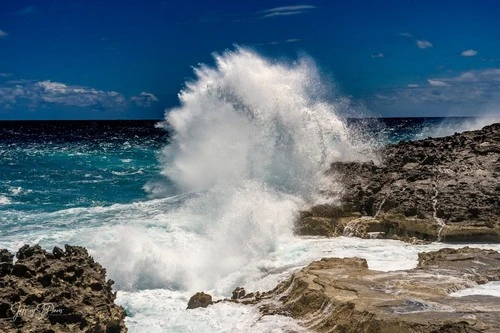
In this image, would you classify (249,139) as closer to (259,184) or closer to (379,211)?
(259,184)

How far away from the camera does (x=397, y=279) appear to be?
8.27 metres

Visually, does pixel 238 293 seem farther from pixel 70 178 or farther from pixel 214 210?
pixel 70 178

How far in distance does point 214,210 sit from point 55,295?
26.5 feet

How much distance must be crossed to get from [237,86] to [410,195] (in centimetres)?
817

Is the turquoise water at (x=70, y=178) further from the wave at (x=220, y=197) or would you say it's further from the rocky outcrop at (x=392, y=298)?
the rocky outcrop at (x=392, y=298)

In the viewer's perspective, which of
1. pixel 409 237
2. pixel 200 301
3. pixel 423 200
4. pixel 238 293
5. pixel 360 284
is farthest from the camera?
pixel 423 200

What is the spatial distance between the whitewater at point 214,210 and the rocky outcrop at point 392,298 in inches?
16.3

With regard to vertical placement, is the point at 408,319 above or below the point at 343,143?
below

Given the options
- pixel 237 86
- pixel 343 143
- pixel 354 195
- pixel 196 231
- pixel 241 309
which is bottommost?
pixel 241 309

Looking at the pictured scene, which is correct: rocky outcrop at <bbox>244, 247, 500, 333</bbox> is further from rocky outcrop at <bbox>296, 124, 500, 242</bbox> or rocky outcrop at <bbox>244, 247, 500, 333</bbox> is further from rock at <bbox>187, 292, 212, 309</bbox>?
rocky outcrop at <bbox>296, 124, 500, 242</bbox>

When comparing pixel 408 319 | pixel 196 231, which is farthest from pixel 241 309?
pixel 196 231

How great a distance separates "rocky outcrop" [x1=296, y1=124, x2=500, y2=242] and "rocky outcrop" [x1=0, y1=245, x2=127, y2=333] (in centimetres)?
684

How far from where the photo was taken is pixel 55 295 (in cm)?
707

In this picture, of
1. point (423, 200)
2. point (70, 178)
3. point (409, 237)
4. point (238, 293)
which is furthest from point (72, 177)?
point (238, 293)
